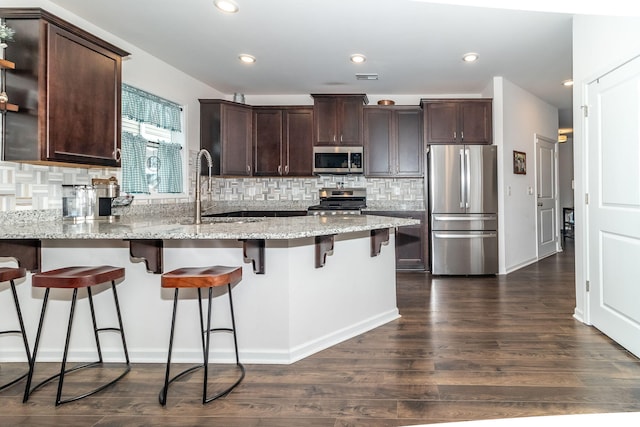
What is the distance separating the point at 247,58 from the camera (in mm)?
4320

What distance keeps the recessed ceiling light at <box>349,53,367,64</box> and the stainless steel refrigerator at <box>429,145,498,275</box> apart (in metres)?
1.43

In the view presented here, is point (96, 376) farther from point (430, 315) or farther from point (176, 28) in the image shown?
point (176, 28)

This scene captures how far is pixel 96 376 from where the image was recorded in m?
2.31

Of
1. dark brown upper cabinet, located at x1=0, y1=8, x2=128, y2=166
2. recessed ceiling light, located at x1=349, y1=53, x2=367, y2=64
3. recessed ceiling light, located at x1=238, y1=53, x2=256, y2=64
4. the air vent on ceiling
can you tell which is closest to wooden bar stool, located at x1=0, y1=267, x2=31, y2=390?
dark brown upper cabinet, located at x1=0, y1=8, x2=128, y2=166

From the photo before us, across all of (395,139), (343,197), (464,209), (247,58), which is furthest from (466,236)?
(247,58)

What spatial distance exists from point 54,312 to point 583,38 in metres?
4.25

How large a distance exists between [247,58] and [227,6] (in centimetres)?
118

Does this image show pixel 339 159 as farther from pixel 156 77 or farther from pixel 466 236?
pixel 156 77

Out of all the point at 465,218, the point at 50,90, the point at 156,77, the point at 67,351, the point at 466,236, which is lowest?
the point at 67,351

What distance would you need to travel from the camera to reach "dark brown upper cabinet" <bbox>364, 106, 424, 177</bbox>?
214 inches

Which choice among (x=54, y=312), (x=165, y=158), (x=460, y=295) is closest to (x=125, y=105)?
(x=165, y=158)

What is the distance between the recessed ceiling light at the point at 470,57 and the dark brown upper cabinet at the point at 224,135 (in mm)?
2832

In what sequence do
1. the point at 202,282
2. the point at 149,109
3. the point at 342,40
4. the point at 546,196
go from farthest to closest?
1. the point at 546,196
2. the point at 149,109
3. the point at 342,40
4. the point at 202,282

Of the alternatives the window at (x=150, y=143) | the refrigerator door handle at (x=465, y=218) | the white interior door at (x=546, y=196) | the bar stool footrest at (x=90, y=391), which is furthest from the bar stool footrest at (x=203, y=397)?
the white interior door at (x=546, y=196)
